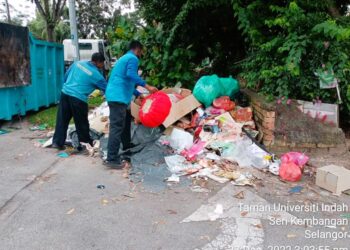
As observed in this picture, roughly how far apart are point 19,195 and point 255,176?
2.59 m

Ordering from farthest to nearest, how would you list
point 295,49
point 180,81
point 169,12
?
point 169,12 → point 180,81 → point 295,49

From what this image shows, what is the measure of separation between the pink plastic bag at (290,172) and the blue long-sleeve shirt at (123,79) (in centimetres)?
203

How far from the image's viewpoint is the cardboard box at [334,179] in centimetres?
373

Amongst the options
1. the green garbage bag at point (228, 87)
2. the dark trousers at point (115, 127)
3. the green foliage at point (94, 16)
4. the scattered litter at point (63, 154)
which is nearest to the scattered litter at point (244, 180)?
the dark trousers at point (115, 127)

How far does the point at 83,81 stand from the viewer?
504cm

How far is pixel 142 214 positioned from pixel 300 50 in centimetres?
293

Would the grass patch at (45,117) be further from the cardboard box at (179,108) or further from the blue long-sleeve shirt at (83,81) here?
the cardboard box at (179,108)

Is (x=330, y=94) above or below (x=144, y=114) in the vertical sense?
above

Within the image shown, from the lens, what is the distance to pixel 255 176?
4.13 m

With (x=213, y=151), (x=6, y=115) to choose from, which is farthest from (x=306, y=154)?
(x=6, y=115)

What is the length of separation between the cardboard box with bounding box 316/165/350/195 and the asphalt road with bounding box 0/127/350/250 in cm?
10

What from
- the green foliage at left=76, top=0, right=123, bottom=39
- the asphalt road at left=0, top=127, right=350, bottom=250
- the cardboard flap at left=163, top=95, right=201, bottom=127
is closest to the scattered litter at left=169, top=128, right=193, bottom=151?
the cardboard flap at left=163, top=95, right=201, bottom=127

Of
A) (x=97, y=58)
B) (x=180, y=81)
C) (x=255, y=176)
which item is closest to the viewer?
(x=255, y=176)

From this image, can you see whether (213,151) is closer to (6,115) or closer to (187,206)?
(187,206)
